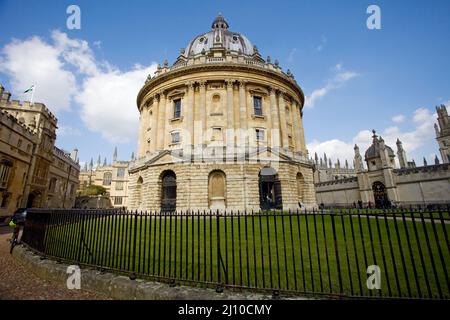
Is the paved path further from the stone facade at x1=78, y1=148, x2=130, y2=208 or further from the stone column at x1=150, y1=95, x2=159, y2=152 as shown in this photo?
the stone facade at x1=78, y1=148, x2=130, y2=208

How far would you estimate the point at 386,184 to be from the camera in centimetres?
3072

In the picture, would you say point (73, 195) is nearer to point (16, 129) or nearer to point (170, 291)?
point (16, 129)

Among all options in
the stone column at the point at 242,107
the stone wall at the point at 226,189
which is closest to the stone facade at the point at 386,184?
the stone wall at the point at 226,189

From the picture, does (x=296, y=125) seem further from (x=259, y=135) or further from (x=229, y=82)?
(x=229, y=82)

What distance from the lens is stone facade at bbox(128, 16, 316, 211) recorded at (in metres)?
20.4

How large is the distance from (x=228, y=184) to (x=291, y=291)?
16201mm

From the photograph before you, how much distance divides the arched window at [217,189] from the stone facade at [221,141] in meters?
0.09

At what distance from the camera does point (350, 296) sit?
12.4 feet

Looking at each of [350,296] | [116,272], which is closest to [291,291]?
[350,296]

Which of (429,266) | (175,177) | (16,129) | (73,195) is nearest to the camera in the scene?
(429,266)

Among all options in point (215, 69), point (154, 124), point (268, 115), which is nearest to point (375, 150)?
point (268, 115)

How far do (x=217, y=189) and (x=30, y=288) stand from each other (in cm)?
1589

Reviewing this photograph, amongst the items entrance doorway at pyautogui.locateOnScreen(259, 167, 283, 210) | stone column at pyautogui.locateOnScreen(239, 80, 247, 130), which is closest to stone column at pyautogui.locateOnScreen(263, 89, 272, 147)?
stone column at pyautogui.locateOnScreen(239, 80, 247, 130)

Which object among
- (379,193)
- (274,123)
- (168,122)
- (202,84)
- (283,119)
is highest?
(202,84)
